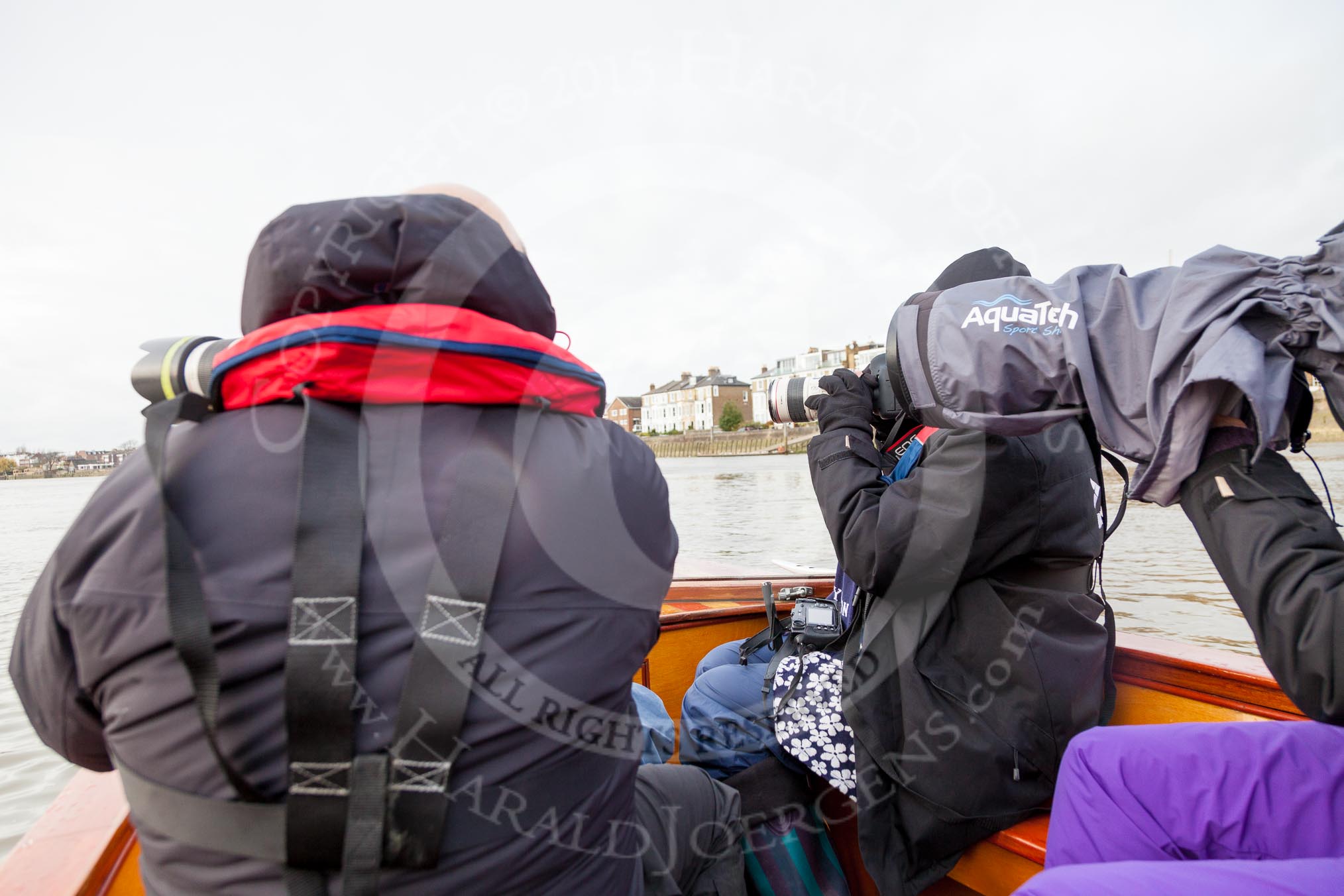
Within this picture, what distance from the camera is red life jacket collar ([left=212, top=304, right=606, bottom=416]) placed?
2.49ft

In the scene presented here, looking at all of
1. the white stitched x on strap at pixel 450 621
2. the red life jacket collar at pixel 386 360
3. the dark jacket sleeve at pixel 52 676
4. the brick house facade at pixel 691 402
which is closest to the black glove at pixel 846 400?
the red life jacket collar at pixel 386 360

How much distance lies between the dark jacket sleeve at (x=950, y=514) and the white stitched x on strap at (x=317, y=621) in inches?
39.6

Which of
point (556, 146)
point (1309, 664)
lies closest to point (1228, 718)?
point (1309, 664)

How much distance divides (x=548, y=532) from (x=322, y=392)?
28cm

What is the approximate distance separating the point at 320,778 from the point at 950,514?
1.09 m

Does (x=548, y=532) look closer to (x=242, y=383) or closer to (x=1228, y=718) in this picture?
(x=242, y=383)

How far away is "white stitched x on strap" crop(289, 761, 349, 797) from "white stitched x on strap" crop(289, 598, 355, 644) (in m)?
0.13

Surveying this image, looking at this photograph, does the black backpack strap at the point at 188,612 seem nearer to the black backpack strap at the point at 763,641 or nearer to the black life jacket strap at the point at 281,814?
the black life jacket strap at the point at 281,814

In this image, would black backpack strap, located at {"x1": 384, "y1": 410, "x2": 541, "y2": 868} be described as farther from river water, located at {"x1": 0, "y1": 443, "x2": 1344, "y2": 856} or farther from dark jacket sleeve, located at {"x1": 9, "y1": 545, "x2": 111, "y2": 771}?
river water, located at {"x1": 0, "y1": 443, "x2": 1344, "y2": 856}

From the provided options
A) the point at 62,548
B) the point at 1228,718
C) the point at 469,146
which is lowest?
the point at 1228,718

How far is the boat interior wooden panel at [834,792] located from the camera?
1.26 meters

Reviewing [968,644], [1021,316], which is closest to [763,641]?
[968,644]

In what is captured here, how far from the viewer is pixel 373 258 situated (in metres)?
0.80

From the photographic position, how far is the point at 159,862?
78 cm
